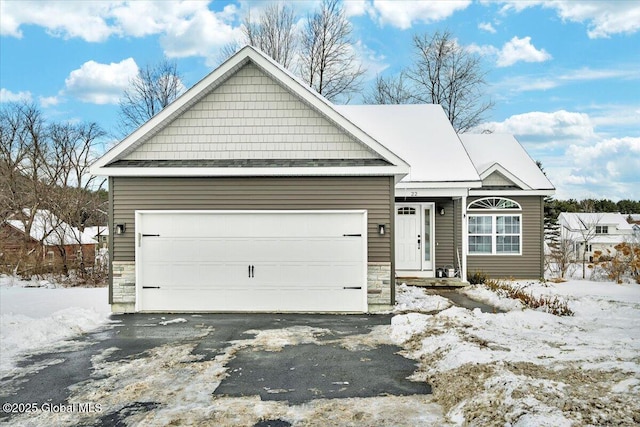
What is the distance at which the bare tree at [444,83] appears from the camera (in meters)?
27.5

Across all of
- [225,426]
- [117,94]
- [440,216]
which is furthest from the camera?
[117,94]

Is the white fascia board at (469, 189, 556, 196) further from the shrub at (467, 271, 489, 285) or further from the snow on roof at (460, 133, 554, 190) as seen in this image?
the shrub at (467, 271, 489, 285)

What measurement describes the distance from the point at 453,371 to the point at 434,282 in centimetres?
804

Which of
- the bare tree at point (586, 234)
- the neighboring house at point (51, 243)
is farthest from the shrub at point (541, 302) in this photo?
the neighboring house at point (51, 243)

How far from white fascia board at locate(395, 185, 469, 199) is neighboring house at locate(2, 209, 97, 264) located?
11.4 m

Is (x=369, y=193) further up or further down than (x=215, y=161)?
further down

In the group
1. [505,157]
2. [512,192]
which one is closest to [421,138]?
[512,192]

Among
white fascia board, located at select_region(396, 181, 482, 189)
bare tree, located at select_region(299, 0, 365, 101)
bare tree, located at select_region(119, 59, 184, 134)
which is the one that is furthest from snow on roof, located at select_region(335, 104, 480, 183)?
bare tree, located at select_region(119, 59, 184, 134)

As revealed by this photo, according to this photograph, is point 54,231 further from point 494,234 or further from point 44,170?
point 494,234

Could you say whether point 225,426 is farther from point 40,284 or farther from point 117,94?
point 117,94

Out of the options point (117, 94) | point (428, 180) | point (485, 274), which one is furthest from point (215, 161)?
point (117, 94)

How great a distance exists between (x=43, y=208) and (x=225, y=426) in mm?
20883

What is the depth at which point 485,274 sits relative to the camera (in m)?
15.4

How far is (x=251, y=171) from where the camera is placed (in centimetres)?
995
